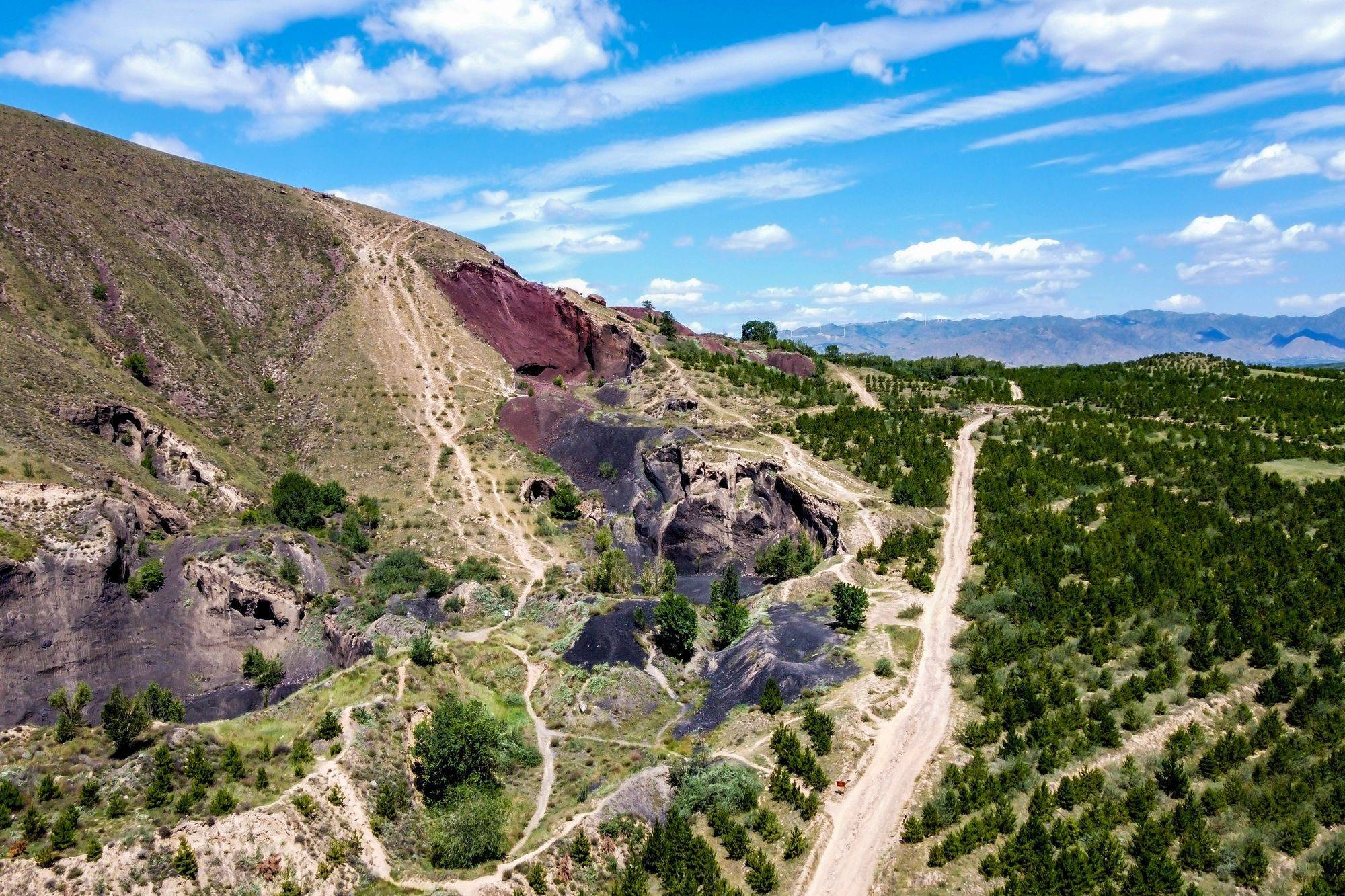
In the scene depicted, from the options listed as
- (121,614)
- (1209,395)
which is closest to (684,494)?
(121,614)

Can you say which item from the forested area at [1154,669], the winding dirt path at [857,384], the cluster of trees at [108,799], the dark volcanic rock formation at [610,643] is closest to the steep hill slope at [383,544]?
the cluster of trees at [108,799]

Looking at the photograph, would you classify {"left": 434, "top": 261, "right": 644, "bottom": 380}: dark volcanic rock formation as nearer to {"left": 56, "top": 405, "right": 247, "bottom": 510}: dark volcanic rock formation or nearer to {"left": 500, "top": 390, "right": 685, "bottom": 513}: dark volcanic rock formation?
{"left": 500, "top": 390, "right": 685, "bottom": 513}: dark volcanic rock formation

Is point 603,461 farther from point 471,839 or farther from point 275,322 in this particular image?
point 471,839

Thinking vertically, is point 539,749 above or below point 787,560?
below

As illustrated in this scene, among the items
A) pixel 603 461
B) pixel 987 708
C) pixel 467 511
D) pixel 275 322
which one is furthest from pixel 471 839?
pixel 275 322

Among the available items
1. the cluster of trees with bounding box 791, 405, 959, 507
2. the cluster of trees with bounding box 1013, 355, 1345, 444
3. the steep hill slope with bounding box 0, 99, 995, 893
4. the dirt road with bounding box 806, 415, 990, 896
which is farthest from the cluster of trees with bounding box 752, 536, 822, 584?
the cluster of trees with bounding box 1013, 355, 1345, 444

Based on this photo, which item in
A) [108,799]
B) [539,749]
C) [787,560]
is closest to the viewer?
[108,799]

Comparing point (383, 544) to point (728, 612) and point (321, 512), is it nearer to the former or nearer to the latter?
point (321, 512)
